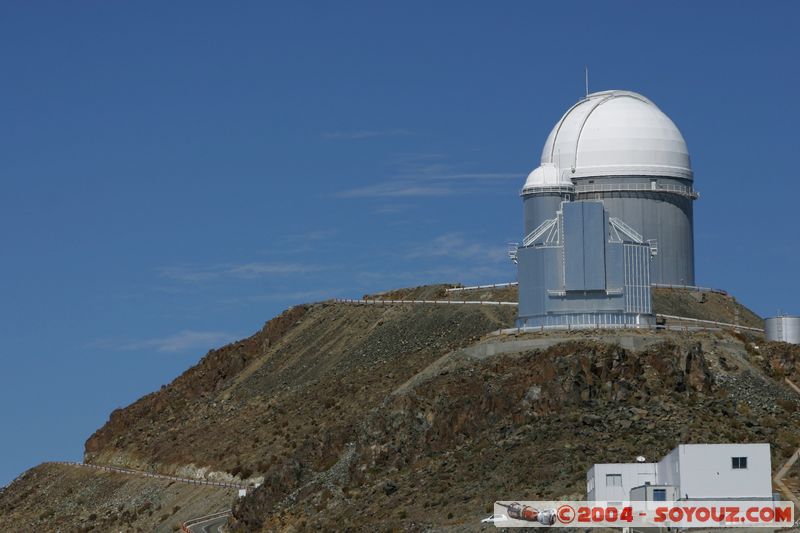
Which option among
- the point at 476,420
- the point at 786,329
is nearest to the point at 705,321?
the point at 786,329

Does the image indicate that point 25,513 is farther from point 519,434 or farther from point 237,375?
point 519,434

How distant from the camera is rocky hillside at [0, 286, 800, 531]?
94.6 metres

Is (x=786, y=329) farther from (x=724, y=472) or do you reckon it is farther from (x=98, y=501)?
(x=98, y=501)

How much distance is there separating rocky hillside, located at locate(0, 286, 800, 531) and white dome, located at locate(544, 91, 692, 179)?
307 inches

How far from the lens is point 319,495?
10181 cm

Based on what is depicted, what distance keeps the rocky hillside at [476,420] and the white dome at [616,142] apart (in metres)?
7.81

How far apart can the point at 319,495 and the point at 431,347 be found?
800 inches

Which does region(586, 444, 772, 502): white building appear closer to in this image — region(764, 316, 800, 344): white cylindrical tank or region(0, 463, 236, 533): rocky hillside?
region(764, 316, 800, 344): white cylindrical tank

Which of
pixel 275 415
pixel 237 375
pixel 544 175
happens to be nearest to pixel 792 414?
pixel 544 175

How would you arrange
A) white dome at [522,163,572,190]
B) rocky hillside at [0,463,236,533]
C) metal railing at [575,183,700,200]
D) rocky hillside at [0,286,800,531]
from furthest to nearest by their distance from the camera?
metal railing at [575,183,700,200] < white dome at [522,163,572,190] < rocky hillside at [0,463,236,533] < rocky hillside at [0,286,800,531]

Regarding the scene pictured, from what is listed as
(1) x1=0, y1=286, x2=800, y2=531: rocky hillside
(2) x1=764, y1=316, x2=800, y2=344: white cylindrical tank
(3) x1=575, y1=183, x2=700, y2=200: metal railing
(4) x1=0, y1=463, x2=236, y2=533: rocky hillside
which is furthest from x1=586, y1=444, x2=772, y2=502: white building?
(3) x1=575, y1=183, x2=700, y2=200: metal railing

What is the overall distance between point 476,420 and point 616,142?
28230 millimetres

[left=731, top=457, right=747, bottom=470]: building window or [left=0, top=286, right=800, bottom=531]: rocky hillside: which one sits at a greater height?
[left=0, top=286, right=800, bottom=531]: rocky hillside

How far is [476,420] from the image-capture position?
100375 millimetres
